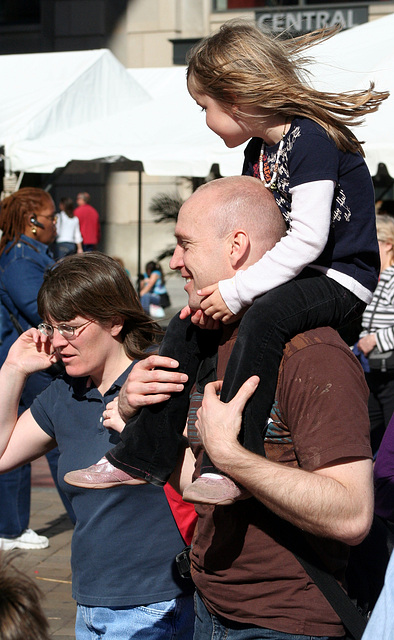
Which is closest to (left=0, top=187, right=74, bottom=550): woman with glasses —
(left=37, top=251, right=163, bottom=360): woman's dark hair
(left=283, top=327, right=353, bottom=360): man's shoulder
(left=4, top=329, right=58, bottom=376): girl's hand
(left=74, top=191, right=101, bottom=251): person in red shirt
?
(left=4, top=329, right=58, bottom=376): girl's hand

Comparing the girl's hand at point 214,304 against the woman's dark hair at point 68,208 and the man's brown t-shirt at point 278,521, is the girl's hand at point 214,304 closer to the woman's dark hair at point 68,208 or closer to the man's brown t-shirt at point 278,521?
the man's brown t-shirt at point 278,521

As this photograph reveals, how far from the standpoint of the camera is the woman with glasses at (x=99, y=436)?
2.39m

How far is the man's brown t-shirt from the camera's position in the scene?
1675 millimetres

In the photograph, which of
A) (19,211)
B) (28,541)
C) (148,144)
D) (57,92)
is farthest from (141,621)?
(57,92)

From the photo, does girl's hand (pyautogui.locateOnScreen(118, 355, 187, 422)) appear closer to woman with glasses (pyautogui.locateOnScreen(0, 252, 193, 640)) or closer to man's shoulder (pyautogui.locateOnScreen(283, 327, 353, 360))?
woman with glasses (pyautogui.locateOnScreen(0, 252, 193, 640))

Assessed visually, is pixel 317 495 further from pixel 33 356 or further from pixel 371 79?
pixel 371 79

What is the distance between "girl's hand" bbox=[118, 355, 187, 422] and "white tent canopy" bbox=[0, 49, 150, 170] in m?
5.67

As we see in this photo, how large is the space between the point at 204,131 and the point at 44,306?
4.66 m

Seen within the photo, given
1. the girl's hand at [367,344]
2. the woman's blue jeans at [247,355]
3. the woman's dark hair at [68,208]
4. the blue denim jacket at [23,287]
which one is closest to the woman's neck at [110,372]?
the woman's blue jeans at [247,355]

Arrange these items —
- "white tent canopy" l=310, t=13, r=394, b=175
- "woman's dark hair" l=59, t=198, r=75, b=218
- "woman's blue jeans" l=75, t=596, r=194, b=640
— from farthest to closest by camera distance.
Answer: "woman's dark hair" l=59, t=198, r=75, b=218, "white tent canopy" l=310, t=13, r=394, b=175, "woman's blue jeans" l=75, t=596, r=194, b=640

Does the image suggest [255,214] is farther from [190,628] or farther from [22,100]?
[22,100]

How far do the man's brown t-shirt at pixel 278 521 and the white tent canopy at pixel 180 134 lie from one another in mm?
4128

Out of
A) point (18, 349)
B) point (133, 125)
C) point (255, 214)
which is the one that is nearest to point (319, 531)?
point (255, 214)

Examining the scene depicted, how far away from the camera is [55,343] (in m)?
2.63
